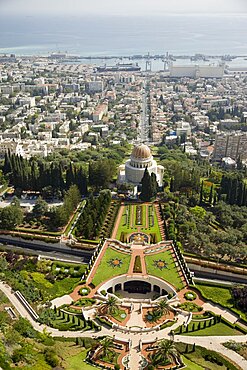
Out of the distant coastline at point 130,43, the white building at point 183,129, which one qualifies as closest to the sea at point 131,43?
the distant coastline at point 130,43

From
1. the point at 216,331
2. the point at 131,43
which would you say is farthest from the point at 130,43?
the point at 216,331

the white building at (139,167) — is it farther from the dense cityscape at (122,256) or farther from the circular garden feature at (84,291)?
the circular garden feature at (84,291)

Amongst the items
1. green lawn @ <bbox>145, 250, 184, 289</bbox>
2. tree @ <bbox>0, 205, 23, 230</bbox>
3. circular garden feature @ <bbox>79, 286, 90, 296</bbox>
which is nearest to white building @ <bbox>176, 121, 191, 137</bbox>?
tree @ <bbox>0, 205, 23, 230</bbox>

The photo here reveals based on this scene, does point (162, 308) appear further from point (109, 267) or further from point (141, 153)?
point (141, 153)

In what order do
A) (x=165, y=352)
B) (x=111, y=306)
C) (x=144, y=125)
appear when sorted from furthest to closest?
(x=144, y=125) < (x=111, y=306) < (x=165, y=352)

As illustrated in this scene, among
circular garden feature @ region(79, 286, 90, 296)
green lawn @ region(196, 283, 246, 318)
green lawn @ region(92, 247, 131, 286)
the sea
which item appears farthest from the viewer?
the sea

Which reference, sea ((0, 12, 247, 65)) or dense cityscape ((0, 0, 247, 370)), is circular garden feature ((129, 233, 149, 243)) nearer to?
dense cityscape ((0, 0, 247, 370))

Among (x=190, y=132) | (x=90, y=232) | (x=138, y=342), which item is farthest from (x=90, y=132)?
(x=138, y=342)
